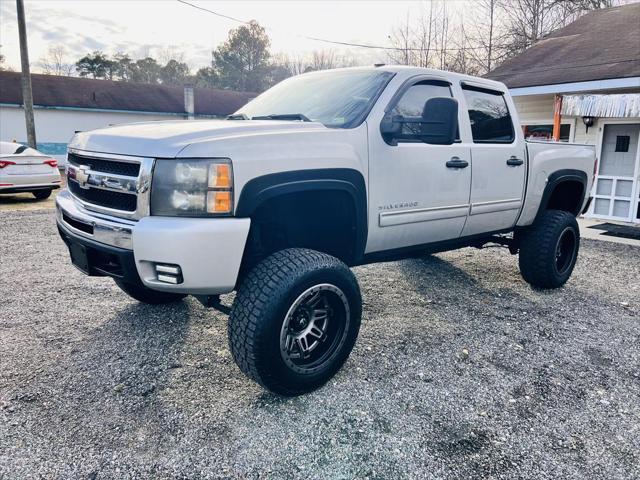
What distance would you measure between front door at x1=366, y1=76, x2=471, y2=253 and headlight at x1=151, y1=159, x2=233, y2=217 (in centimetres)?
113

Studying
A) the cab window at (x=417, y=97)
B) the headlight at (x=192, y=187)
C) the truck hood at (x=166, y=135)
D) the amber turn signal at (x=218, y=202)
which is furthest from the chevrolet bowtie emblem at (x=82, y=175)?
the cab window at (x=417, y=97)

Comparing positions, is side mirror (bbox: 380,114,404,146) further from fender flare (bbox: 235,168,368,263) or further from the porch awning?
the porch awning

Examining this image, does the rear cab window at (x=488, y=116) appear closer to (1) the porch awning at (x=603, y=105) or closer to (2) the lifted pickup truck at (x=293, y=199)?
(2) the lifted pickup truck at (x=293, y=199)

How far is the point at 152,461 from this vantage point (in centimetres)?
241

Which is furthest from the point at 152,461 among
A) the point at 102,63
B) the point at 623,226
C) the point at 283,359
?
the point at 102,63

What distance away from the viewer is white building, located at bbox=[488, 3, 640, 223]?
9680mm

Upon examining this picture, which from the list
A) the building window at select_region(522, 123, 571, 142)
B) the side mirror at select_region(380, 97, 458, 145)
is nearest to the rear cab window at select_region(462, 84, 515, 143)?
the side mirror at select_region(380, 97, 458, 145)

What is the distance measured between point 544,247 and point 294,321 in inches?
126

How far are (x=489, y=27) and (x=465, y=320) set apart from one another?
27148mm

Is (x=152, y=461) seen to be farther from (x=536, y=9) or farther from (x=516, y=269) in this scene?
(x=536, y=9)

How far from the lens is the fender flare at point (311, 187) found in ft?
8.90

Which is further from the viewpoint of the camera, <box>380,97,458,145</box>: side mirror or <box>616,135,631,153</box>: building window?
<box>616,135,631,153</box>: building window

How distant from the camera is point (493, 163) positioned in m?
4.34

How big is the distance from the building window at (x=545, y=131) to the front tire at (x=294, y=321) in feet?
34.4
